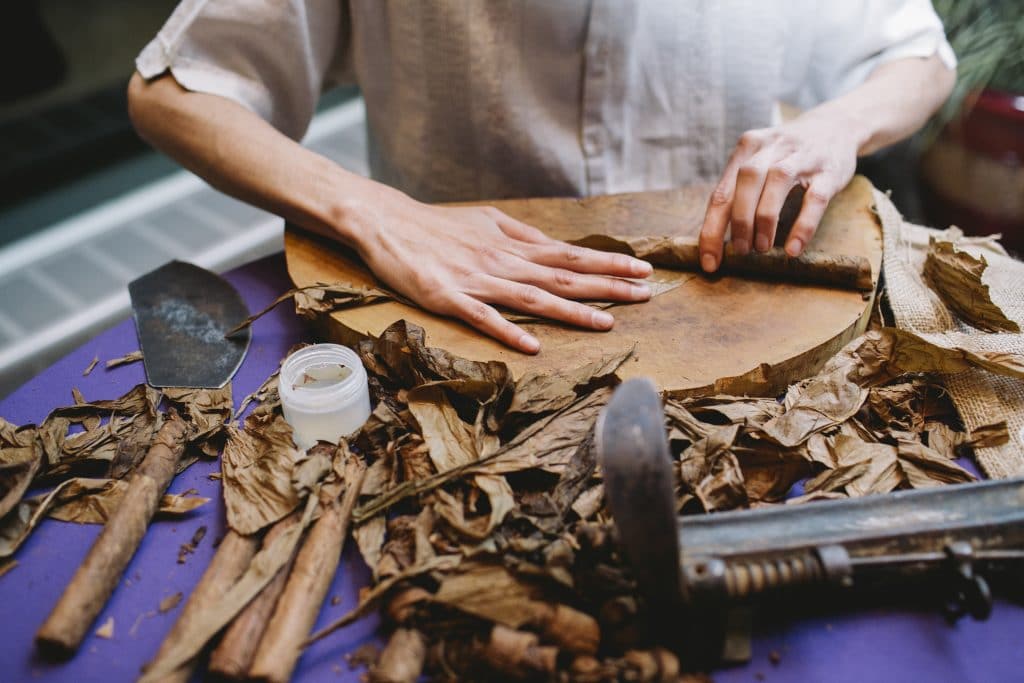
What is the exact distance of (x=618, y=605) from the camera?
3.01 feet

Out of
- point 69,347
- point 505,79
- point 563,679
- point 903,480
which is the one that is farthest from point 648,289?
point 69,347

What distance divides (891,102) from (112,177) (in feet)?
10.1

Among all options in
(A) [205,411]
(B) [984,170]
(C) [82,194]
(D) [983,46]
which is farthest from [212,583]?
(C) [82,194]

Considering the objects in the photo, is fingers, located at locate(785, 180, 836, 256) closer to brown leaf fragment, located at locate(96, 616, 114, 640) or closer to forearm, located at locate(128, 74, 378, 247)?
forearm, located at locate(128, 74, 378, 247)

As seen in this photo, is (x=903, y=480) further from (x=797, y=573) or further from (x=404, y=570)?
(x=404, y=570)

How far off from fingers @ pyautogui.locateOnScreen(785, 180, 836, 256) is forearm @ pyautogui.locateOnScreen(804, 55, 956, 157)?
0.23 m

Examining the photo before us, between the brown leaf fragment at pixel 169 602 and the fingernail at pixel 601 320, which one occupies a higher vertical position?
the fingernail at pixel 601 320

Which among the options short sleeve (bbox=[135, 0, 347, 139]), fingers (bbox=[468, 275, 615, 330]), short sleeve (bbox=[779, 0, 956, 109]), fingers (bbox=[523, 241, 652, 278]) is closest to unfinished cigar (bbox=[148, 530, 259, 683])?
fingers (bbox=[468, 275, 615, 330])

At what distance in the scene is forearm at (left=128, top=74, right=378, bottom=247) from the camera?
58.1 inches

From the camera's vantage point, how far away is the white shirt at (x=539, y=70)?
1602 mm

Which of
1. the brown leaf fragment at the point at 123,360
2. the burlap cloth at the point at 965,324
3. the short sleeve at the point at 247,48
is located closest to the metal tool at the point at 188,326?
the brown leaf fragment at the point at 123,360

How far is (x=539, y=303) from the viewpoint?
4.38 feet

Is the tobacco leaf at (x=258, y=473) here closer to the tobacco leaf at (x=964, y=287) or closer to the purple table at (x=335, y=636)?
the purple table at (x=335, y=636)

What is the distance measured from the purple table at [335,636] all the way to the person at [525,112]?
0.54 m
